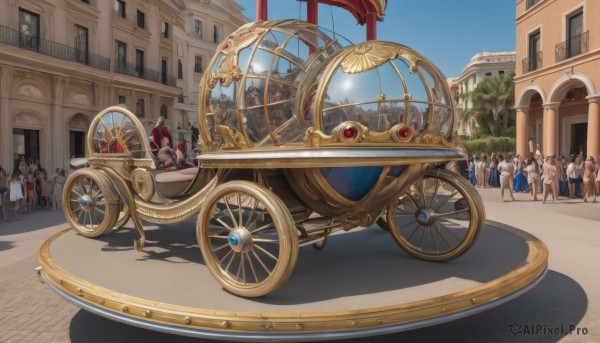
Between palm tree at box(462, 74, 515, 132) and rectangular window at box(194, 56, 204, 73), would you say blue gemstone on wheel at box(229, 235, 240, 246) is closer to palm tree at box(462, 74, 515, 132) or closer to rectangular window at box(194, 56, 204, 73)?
rectangular window at box(194, 56, 204, 73)

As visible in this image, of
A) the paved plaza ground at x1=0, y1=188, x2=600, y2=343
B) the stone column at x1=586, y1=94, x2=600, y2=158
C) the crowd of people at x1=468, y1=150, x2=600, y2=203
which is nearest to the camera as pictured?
the paved plaza ground at x1=0, y1=188, x2=600, y2=343

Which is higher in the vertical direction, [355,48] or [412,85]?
[355,48]

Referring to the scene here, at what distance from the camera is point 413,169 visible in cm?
328

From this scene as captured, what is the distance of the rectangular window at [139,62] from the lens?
25900 mm

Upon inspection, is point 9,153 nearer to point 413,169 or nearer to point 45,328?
point 45,328

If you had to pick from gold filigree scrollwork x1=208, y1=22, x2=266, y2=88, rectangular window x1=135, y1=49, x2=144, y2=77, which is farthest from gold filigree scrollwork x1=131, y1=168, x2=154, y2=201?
rectangular window x1=135, y1=49, x2=144, y2=77

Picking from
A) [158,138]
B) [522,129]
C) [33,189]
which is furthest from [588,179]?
[33,189]

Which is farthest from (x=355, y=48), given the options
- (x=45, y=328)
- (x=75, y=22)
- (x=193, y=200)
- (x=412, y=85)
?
(x=75, y=22)

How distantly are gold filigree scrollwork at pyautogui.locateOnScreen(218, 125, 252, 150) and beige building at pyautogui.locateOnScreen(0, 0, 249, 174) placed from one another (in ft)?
58.3

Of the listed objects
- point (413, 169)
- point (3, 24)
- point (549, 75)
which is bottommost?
point (413, 169)

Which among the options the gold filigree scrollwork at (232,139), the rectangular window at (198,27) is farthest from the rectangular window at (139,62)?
the gold filigree scrollwork at (232,139)

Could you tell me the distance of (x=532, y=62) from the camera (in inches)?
816

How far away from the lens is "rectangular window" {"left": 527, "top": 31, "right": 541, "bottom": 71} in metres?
20.3

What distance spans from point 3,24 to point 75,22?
421cm
